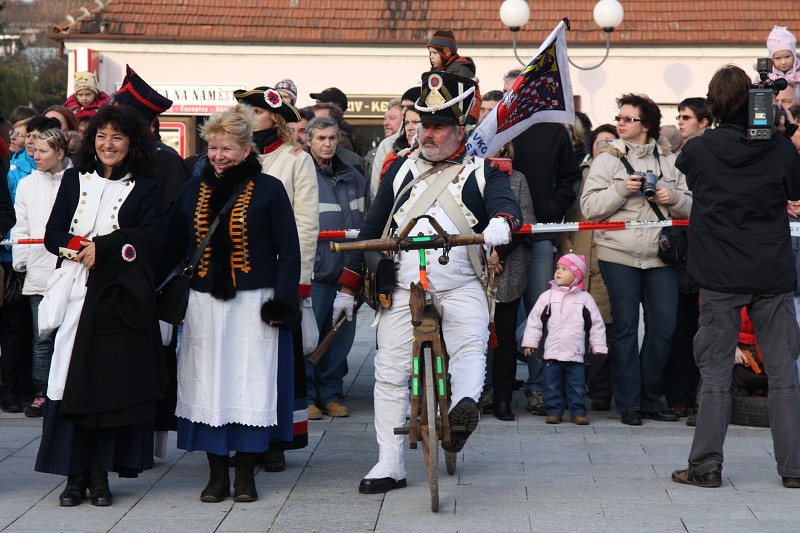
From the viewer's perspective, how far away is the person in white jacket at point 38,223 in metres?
9.05

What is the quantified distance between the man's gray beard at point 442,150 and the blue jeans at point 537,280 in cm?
271

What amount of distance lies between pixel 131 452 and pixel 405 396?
56.8 inches

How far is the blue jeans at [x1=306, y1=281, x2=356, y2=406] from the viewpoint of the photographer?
9219 millimetres

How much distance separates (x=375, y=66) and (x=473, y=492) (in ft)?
62.1

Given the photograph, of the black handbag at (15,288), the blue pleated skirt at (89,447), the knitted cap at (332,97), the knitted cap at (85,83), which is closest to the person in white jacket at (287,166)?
the blue pleated skirt at (89,447)

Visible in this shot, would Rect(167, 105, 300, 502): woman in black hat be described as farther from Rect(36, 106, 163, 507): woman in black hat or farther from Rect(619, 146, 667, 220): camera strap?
Rect(619, 146, 667, 220): camera strap

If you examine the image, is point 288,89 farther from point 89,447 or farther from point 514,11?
point 514,11

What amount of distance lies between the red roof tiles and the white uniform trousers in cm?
1822

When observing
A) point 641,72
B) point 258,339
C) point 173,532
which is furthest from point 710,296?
point 641,72

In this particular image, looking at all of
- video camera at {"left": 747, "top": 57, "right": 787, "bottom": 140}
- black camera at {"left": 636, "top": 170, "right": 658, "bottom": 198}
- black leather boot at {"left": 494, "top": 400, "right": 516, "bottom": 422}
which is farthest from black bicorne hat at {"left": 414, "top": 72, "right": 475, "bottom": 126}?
black leather boot at {"left": 494, "top": 400, "right": 516, "bottom": 422}

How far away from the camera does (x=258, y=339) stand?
21.4ft

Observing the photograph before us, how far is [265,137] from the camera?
7711 mm

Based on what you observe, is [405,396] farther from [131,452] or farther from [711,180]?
[711,180]

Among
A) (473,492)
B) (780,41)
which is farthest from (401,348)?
(780,41)
